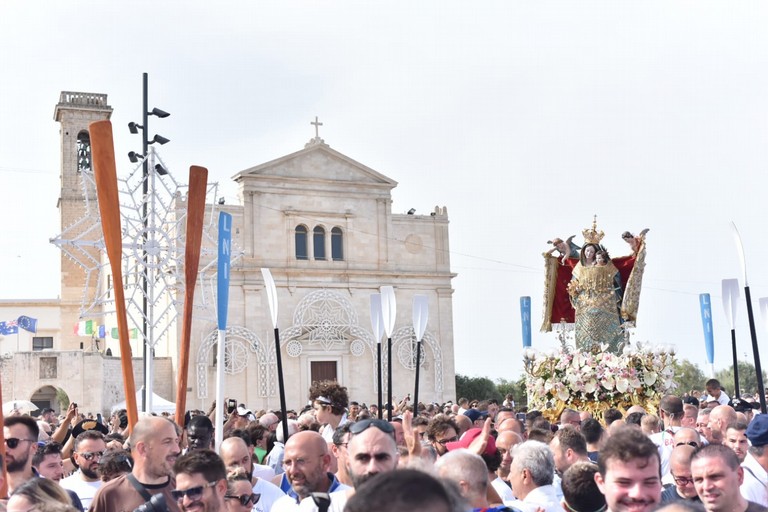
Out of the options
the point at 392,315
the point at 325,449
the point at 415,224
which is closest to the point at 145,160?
the point at 392,315

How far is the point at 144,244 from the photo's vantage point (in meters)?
17.0

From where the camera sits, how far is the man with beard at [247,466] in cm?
654

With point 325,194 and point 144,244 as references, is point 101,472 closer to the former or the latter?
point 144,244

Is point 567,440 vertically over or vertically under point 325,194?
under

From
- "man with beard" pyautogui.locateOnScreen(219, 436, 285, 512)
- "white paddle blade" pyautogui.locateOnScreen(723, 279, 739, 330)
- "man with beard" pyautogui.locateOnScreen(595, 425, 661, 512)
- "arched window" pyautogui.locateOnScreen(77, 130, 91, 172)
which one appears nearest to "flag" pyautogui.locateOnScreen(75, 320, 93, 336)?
"arched window" pyautogui.locateOnScreen(77, 130, 91, 172)

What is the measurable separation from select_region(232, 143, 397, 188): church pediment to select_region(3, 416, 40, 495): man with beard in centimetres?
3287

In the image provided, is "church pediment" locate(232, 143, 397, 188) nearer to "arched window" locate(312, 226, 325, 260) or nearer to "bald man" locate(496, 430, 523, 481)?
"arched window" locate(312, 226, 325, 260)

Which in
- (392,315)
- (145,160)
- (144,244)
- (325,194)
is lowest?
(392,315)

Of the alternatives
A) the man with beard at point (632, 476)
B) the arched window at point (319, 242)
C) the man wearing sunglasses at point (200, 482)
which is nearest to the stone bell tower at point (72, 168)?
the arched window at point (319, 242)

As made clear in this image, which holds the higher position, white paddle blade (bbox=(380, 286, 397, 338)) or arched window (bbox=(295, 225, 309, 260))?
arched window (bbox=(295, 225, 309, 260))

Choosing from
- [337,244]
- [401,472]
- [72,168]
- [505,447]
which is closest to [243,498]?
[505,447]

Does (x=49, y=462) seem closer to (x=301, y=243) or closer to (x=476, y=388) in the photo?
(x=301, y=243)

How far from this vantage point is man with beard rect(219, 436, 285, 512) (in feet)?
21.5

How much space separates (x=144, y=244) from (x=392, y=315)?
179 inches
